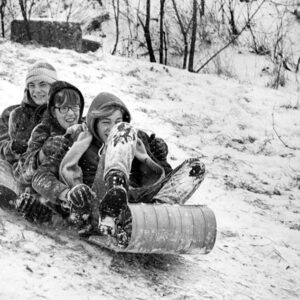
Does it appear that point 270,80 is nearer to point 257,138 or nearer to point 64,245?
point 257,138

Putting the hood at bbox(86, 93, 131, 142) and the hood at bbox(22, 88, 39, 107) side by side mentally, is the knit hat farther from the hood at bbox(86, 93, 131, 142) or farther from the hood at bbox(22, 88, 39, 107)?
the hood at bbox(86, 93, 131, 142)

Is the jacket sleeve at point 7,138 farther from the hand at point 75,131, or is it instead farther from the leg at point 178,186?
the leg at point 178,186

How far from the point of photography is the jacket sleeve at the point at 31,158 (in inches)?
145

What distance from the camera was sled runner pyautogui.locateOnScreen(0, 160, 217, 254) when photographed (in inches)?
119

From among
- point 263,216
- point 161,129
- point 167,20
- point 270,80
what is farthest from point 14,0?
point 263,216

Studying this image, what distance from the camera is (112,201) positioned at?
9.68ft

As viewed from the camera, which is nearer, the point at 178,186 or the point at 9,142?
the point at 178,186

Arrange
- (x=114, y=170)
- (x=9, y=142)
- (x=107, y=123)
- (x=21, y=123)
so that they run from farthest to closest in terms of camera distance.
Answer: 1. (x=21, y=123)
2. (x=9, y=142)
3. (x=107, y=123)
4. (x=114, y=170)

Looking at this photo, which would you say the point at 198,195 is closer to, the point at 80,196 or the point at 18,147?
the point at 18,147

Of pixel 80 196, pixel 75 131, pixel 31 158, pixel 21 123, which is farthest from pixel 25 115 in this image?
pixel 80 196

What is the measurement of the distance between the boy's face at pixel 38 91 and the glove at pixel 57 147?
0.99m

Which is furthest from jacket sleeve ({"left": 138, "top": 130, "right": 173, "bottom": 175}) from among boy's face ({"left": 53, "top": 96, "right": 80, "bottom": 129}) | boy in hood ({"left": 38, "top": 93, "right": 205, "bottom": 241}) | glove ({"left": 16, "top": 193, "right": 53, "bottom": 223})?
glove ({"left": 16, "top": 193, "right": 53, "bottom": 223})

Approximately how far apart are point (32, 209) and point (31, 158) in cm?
33

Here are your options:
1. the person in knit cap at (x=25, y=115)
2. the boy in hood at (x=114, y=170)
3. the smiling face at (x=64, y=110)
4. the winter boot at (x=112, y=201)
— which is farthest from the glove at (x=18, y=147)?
the winter boot at (x=112, y=201)
